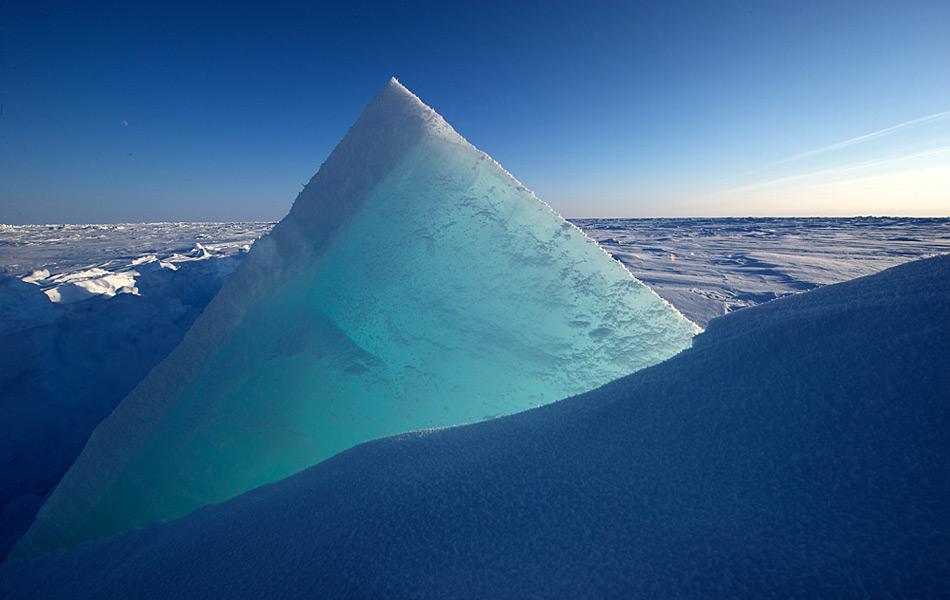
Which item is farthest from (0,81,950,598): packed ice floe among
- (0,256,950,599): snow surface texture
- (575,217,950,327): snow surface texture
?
(575,217,950,327): snow surface texture

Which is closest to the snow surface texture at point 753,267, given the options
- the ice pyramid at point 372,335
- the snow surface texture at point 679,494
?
the ice pyramid at point 372,335

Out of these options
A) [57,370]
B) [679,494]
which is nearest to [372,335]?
[679,494]

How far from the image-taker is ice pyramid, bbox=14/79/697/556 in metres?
2.15

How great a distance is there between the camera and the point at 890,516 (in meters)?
0.59

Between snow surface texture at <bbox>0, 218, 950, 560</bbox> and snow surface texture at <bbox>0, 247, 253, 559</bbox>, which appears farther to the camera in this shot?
snow surface texture at <bbox>0, 218, 950, 560</bbox>

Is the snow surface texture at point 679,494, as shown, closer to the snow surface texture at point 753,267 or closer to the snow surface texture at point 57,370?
the snow surface texture at point 57,370

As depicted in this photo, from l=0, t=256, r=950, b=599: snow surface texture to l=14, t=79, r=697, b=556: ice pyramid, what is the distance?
102 cm

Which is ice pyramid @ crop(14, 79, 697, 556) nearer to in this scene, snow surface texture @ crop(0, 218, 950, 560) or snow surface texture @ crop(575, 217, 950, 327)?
snow surface texture @ crop(0, 218, 950, 560)

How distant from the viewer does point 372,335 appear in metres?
2.24

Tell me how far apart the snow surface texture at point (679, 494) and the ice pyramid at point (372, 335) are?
3.36 ft

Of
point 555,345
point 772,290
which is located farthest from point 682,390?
point 772,290

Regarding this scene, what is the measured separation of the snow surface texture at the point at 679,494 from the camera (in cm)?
60

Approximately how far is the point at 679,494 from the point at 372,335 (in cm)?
181

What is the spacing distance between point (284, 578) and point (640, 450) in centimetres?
83
